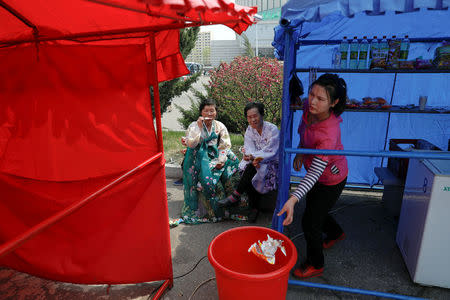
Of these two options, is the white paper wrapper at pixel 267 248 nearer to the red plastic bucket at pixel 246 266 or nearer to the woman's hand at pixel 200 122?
the red plastic bucket at pixel 246 266

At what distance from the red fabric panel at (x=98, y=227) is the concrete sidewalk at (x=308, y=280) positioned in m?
0.17

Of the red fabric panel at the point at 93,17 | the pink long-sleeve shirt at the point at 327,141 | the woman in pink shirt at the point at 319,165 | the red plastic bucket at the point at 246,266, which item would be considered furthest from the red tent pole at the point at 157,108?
the pink long-sleeve shirt at the point at 327,141

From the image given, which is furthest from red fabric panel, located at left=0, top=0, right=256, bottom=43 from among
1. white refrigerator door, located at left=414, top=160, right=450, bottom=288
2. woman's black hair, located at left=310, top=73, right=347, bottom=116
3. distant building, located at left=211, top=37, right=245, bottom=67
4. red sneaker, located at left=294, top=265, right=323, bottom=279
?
distant building, located at left=211, top=37, right=245, bottom=67

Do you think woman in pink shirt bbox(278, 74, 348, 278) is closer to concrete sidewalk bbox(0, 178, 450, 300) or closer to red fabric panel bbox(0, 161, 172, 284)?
concrete sidewalk bbox(0, 178, 450, 300)

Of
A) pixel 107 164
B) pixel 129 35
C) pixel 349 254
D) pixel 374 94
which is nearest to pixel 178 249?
pixel 107 164

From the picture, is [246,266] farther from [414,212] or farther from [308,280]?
[414,212]

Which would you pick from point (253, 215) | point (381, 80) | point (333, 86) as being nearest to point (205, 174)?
point (253, 215)

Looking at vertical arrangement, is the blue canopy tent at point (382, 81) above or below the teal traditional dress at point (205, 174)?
above

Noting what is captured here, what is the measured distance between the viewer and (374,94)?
409 centimetres

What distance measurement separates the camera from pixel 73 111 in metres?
2.25

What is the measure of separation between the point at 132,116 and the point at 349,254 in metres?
2.61

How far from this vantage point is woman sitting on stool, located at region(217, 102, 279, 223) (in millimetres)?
3586

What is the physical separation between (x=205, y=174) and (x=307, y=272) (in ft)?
5.50

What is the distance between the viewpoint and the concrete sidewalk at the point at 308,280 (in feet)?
8.17
